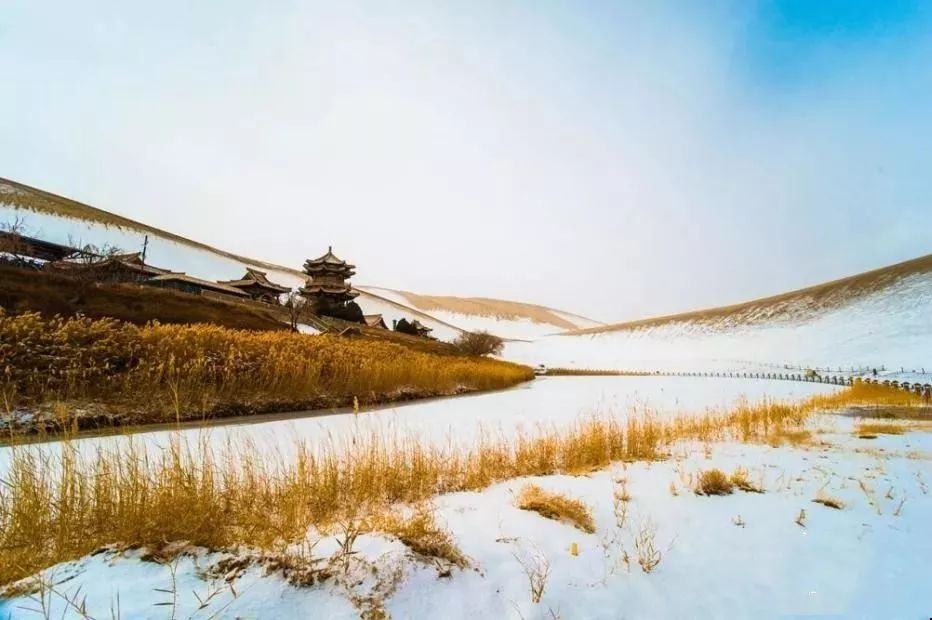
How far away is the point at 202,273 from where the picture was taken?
5891 cm

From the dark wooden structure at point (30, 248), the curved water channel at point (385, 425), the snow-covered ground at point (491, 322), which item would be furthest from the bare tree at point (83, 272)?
the snow-covered ground at point (491, 322)

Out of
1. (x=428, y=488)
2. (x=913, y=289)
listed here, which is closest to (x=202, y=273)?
(x=428, y=488)

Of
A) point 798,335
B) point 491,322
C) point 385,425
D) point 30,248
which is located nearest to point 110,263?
point 30,248

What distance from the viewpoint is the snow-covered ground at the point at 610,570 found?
1.67 m

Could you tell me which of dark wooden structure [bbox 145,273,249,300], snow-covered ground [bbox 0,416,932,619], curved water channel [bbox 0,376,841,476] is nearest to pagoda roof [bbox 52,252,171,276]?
A: dark wooden structure [bbox 145,273,249,300]

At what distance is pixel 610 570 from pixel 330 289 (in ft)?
135

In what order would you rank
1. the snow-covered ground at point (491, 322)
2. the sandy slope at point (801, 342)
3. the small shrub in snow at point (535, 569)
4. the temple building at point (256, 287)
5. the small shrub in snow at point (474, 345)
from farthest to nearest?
1. the snow-covered ground at point (491, 322)
2. the temple building at point (256, 287)
3. the small shrub in snow at point (474, 345)
4. the sandy slope at point (801, 342)
5. the small shrub in snow at point (535, 569)

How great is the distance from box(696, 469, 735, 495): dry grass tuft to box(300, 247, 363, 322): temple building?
1398 inches

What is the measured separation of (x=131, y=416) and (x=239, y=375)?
230 cm

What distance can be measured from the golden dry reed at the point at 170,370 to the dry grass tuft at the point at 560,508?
13.5 ft

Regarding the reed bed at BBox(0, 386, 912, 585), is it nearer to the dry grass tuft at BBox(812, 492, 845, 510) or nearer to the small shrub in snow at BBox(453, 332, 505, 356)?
the dry grass tuft at BBox(812, 492, 845, 510)

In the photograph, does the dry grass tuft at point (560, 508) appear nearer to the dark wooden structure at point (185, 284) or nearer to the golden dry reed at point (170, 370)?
the golden dry reed at point (170, 370)

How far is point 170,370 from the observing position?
659 centimetres

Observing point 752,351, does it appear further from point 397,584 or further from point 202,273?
point 202,273
